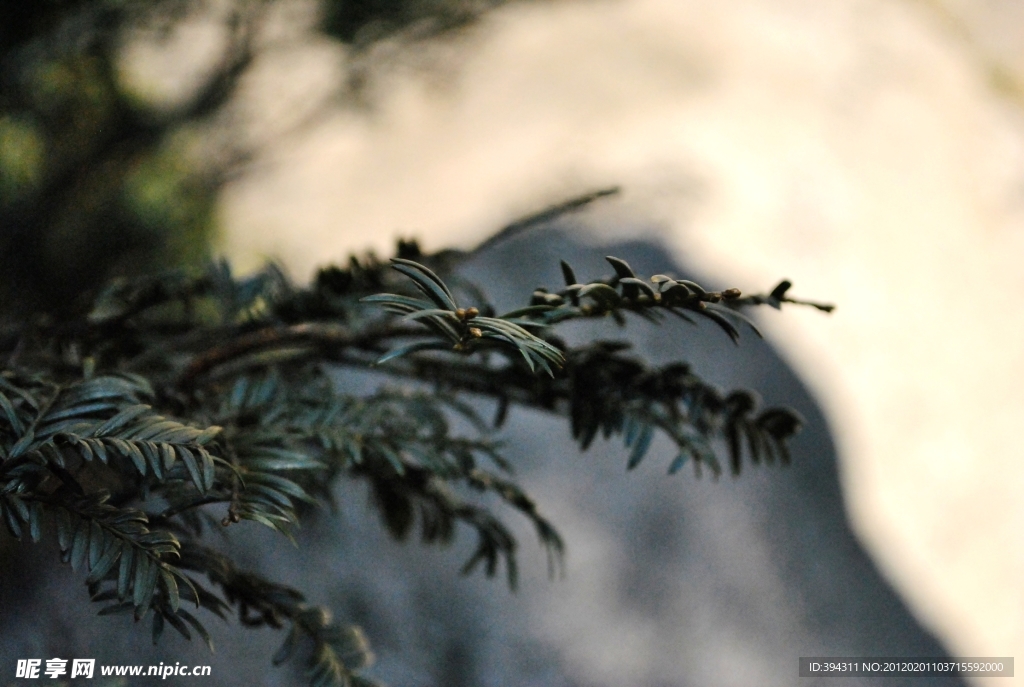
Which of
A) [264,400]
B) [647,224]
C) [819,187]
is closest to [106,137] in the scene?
[264,400]

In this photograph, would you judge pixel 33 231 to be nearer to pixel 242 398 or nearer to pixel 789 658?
pixel 242 398

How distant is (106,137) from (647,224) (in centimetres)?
112

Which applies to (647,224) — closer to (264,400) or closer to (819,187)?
(819,187)

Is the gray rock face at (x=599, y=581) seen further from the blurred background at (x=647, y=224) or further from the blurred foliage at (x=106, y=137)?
the blurred foliage at (x=106, y=137)

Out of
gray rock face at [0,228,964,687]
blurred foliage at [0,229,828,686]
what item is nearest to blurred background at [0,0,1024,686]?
gray rock face at [0,228,964,687]

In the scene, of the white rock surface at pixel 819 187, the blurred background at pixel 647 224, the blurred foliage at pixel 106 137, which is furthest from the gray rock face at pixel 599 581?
the blurred foliage at pixel 106 137

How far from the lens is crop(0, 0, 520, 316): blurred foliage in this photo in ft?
3.10

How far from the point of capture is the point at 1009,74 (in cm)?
235

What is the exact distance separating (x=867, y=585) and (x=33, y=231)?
58.5 inches

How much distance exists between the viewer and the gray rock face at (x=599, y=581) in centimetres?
60

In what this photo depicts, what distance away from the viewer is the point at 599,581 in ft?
3.91

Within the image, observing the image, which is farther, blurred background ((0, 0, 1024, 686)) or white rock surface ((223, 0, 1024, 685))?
white rock surface ((223, 0, 1024, 685))

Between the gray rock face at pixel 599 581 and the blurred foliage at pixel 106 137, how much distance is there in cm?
44

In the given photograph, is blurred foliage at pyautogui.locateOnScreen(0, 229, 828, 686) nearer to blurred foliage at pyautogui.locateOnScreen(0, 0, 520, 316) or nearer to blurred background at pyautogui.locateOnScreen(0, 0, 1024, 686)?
blurred background at pyautogui.locateOnScreen(0, 0, 1024, 686)
